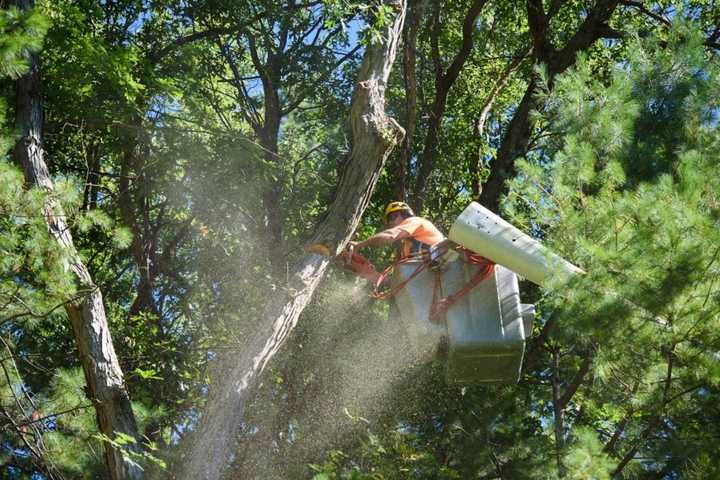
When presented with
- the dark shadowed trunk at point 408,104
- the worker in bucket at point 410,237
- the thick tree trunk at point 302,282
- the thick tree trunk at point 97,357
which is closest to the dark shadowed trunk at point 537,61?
the dark shadowed trunk at point 408,104

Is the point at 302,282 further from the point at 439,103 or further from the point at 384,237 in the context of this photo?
the point at 439,103

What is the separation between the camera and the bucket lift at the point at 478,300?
20.5ft

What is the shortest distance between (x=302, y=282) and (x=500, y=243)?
1.40 m

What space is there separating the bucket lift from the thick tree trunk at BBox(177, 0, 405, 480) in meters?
0.73

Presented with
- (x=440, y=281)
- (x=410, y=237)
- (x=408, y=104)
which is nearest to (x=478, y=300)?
(x=440, y=281)

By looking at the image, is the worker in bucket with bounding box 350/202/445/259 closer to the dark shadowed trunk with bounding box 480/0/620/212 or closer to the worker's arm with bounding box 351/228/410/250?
the worker's arm with bounding box 351/228/410/250

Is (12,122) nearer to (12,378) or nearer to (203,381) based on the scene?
(12,378)

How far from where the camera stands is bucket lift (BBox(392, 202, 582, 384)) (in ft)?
20.5

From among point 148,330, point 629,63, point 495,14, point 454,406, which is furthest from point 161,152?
point 495,14

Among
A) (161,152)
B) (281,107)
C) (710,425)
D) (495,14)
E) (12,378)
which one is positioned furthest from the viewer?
(495,14)

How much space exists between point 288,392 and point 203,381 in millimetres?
884

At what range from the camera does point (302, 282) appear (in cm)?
624

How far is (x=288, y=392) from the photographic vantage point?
923cm

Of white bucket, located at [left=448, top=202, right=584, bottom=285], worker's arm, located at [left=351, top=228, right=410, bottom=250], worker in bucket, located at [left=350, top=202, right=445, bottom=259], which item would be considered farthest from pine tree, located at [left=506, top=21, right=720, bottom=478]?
worker's arm, located at [left=351, top=228, right=410, bottom=250]
